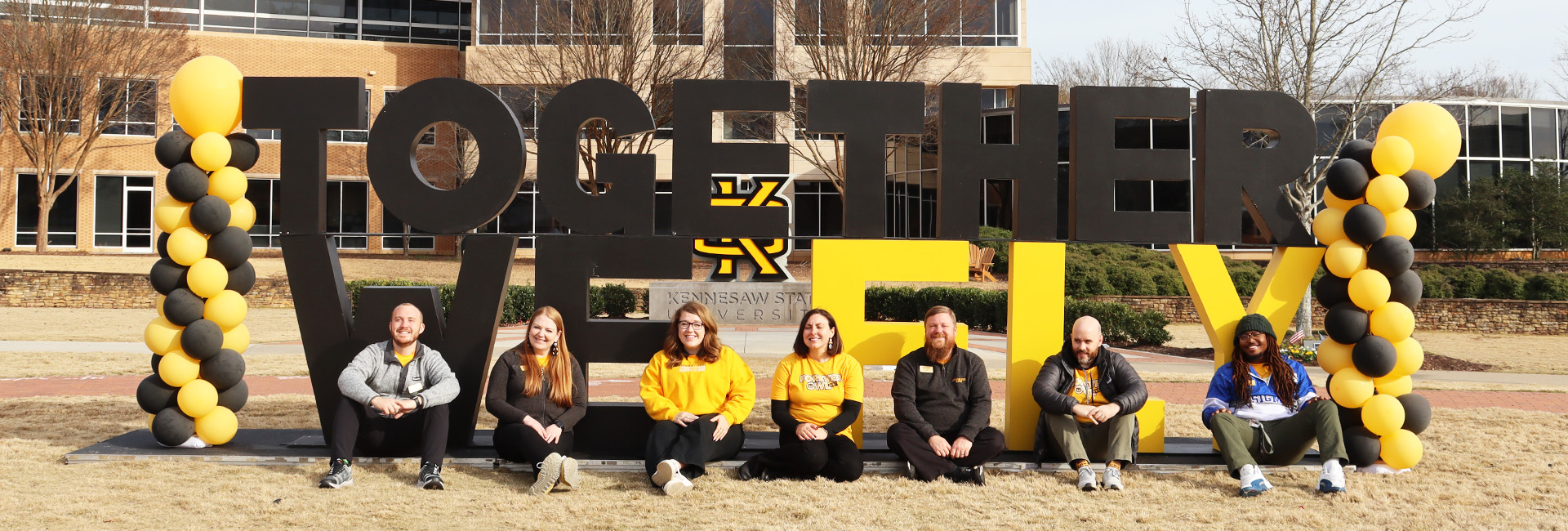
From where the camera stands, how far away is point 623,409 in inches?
272

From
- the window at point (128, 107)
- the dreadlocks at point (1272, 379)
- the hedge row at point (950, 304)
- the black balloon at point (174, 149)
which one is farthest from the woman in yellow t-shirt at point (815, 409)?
the window at point (128, 107)

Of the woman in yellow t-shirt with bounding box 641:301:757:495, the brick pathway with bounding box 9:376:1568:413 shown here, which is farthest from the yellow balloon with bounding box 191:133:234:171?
the brick pathway with bounding box 9:376:1568:413

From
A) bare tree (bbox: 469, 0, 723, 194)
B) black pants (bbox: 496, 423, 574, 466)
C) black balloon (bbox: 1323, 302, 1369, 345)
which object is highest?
bare tree (bbox: 469, 0, 723, 194)

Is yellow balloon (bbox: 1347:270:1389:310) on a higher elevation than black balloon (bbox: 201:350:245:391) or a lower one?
higher

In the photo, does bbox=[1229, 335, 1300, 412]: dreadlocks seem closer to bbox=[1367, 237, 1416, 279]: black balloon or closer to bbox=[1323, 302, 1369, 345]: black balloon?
bbox=[1323, 302, 1369, 345]: black balloon

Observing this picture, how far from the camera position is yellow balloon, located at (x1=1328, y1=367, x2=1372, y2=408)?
6.55m

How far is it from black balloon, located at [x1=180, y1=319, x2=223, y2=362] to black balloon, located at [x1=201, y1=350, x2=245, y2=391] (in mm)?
62

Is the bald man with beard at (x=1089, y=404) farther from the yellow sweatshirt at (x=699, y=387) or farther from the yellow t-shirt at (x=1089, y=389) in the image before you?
the yellow sweatshirt at (x=699, y=387)

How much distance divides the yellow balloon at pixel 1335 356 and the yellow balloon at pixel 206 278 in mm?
7401

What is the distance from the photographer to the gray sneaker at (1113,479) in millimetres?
6031

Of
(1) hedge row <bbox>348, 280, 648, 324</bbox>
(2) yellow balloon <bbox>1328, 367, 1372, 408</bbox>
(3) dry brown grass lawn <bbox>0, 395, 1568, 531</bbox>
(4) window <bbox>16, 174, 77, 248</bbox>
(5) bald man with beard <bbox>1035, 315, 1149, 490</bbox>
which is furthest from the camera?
(4) window <bbox>16, 174, 77, 248</bbox>

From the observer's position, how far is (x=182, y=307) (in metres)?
6.71

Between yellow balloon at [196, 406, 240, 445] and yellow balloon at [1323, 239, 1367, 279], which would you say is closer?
yellow balloon at [1323, 239, 1367, 279]

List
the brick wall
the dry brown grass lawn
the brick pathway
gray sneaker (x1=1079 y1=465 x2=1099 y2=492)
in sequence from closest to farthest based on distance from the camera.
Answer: the dry brown grass lawn < gray sneaker (x1=1079 y1=465 x2=1099 y2=492) < the brick pathway < the brick wall
